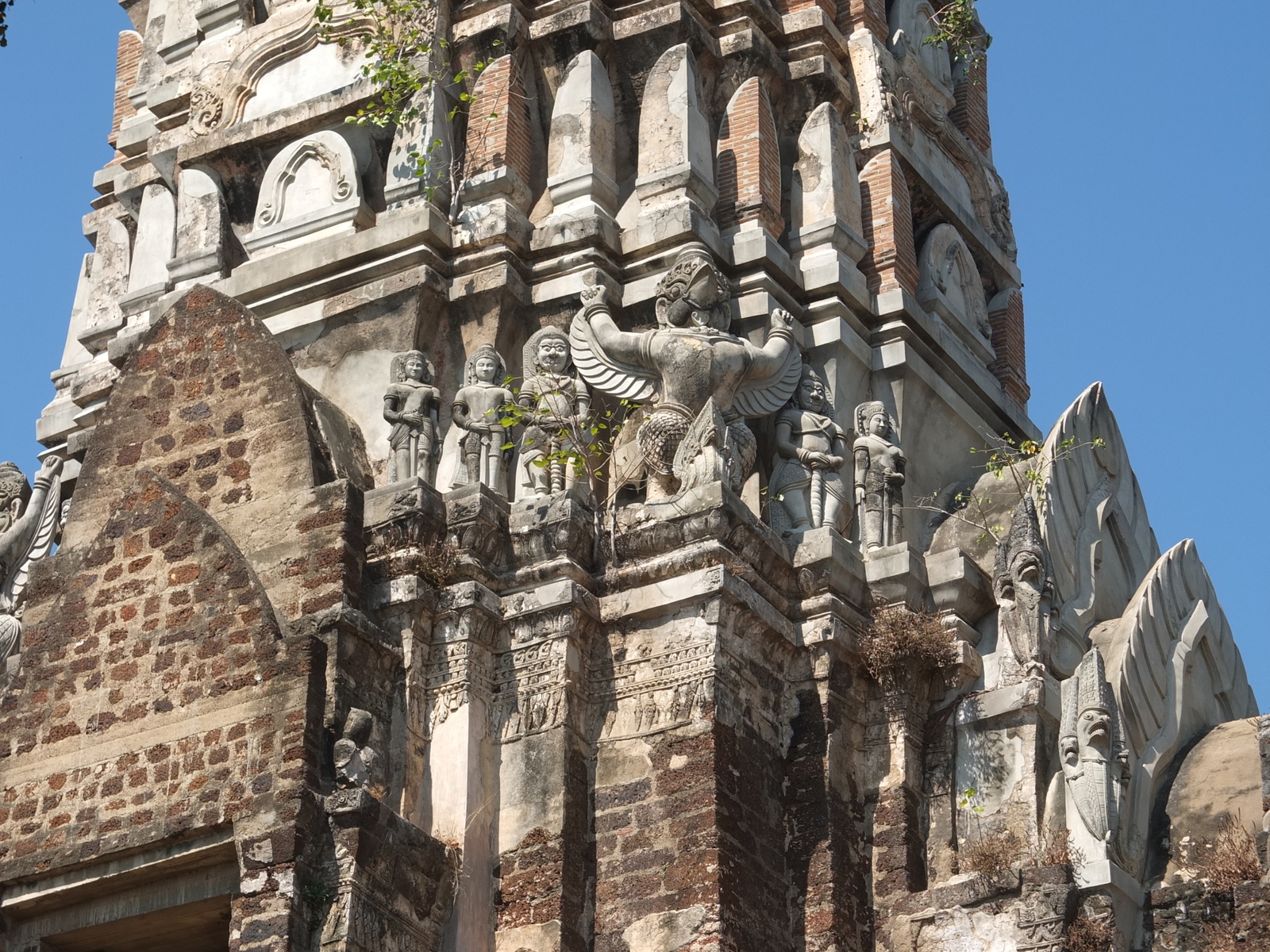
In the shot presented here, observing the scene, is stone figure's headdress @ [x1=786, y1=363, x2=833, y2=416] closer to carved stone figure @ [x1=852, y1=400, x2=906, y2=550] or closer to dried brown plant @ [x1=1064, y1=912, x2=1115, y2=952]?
carved stone figure @ [x1=852, y1=400, x2=906, y2=550]

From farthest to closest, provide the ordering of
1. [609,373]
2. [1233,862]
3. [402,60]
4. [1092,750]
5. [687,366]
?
[402,60], [609,373], [687,366], [1092,750], [1233,862]

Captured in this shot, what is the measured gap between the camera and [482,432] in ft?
56.0

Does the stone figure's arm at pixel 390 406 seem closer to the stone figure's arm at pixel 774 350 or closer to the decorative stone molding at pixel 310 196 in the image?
the decorative stone molding at pixel 310 196

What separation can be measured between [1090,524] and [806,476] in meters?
2.25

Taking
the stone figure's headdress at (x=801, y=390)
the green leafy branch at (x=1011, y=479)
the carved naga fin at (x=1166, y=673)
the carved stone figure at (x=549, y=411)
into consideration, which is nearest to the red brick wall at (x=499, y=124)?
the carved stone figure at (x=549, y=411)

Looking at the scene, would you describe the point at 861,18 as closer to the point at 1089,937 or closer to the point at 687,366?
the point at 687,366

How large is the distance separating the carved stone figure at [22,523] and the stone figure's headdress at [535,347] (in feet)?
13.0

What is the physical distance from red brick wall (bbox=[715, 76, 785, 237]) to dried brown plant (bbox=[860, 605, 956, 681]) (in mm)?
3191

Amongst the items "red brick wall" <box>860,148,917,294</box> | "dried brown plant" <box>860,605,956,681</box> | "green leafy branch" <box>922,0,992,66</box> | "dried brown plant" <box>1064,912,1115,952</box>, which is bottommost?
"dried brown plant" <box>1064,912,1115,952</box>

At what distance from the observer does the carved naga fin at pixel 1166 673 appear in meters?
16.9

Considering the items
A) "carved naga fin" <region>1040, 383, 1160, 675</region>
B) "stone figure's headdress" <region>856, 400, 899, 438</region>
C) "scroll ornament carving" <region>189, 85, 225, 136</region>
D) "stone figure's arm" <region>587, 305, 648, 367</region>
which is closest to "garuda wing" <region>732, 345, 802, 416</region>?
"stone figure's headdress" <region>856, 400, 899, 438</region>

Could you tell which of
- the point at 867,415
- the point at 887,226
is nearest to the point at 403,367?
the point at 867,415

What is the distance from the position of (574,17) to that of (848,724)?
227 inches

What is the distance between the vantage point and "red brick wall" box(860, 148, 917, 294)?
62.2ft
